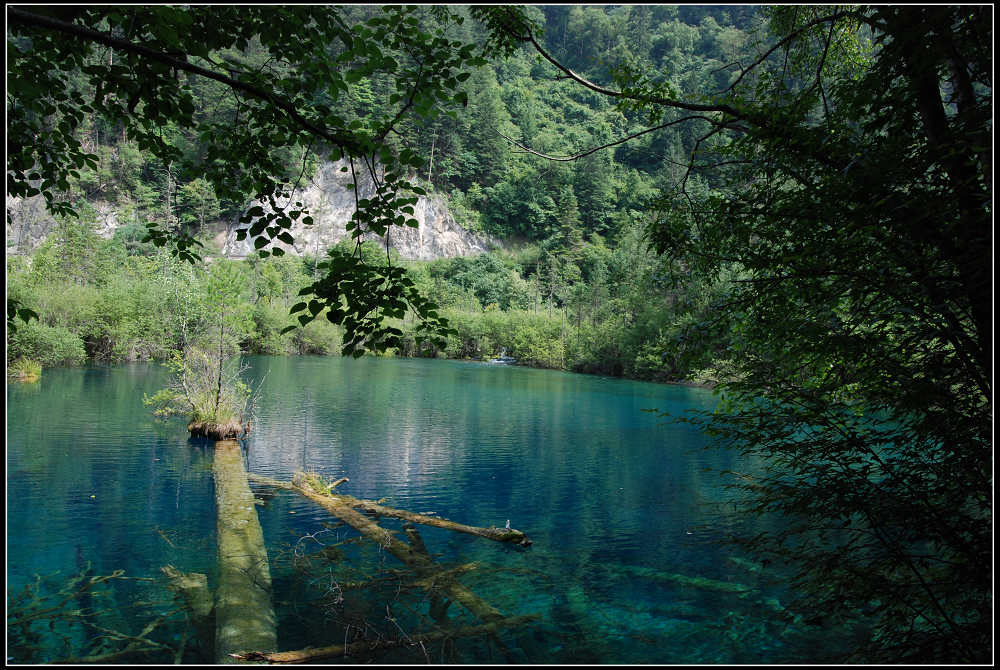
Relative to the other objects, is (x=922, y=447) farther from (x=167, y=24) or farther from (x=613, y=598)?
(x=167, y=24)

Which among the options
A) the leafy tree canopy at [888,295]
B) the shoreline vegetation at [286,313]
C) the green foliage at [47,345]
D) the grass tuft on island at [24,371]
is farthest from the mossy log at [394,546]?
the green foliage at [47,345]

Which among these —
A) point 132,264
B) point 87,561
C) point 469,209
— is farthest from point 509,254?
point 87,561

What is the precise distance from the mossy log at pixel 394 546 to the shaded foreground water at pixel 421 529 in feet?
0.54

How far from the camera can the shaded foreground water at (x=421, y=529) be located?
555 centimetres

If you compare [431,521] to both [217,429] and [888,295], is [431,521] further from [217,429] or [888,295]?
[217,429]

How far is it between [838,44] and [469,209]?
7669 cm

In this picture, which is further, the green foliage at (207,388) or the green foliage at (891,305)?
the green foliage at (207,388)

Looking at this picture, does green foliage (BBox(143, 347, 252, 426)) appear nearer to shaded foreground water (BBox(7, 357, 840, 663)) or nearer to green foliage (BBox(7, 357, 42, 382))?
shaded foreground water (BBox(7, 357, 840, 663))

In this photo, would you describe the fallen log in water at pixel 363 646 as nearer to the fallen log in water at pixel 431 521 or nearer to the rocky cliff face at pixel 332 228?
the fallen log in water at pixel 431 521

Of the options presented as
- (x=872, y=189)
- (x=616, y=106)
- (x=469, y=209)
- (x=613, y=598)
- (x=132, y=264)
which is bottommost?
(x=613, y=598)

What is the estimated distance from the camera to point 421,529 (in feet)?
28.5

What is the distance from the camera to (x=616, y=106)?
4.59 metres

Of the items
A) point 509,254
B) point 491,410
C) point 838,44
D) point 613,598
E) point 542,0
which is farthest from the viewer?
point 509,254

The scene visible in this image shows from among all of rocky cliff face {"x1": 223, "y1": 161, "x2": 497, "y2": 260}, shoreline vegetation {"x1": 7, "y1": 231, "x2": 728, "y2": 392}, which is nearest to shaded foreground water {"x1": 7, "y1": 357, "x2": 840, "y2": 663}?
shoreline vegetation {"x1": 7, "y1": 231, "x2": 728, "y2": 392}
